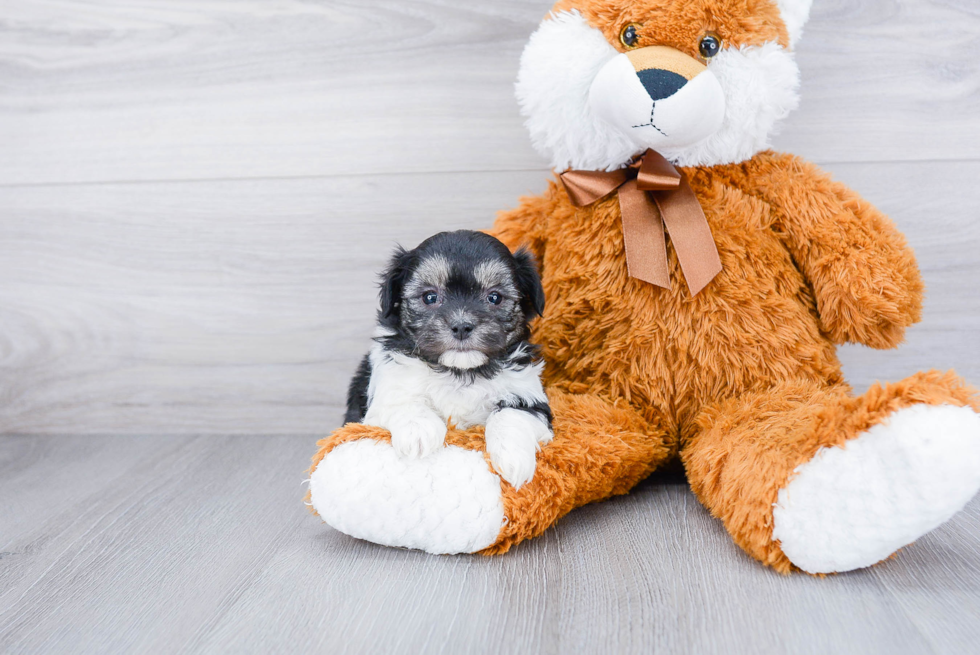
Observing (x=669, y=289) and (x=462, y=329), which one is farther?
(x=669, y=289)

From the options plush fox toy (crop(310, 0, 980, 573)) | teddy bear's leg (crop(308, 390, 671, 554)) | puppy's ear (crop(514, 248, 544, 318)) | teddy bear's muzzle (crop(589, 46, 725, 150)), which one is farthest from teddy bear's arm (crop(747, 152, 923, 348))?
teddy bear's leg (crop(308, 390, 671, 554))

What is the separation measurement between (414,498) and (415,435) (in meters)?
0.11

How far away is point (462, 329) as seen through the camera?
4.37 feet

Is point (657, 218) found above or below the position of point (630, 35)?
below

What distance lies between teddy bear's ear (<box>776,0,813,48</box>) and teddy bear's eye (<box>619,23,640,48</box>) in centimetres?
31

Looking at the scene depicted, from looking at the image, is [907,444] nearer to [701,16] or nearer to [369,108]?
[701,16]

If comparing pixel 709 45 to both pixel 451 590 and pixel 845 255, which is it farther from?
pixel 451 590

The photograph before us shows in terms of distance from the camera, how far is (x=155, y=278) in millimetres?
2098

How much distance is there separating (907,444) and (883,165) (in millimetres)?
1073

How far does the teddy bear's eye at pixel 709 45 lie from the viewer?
1430 mm

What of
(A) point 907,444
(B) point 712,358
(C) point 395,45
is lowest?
(B) point 712,358

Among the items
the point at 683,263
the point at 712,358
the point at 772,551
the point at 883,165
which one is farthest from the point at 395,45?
the point at 772,551

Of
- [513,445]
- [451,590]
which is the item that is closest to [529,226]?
[513,445]

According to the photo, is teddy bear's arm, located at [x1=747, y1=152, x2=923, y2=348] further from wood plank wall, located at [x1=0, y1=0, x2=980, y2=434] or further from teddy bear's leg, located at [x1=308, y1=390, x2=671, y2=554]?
teddy bear's leg, located at [x1=308, y1=390, x2=671, y2=554]
